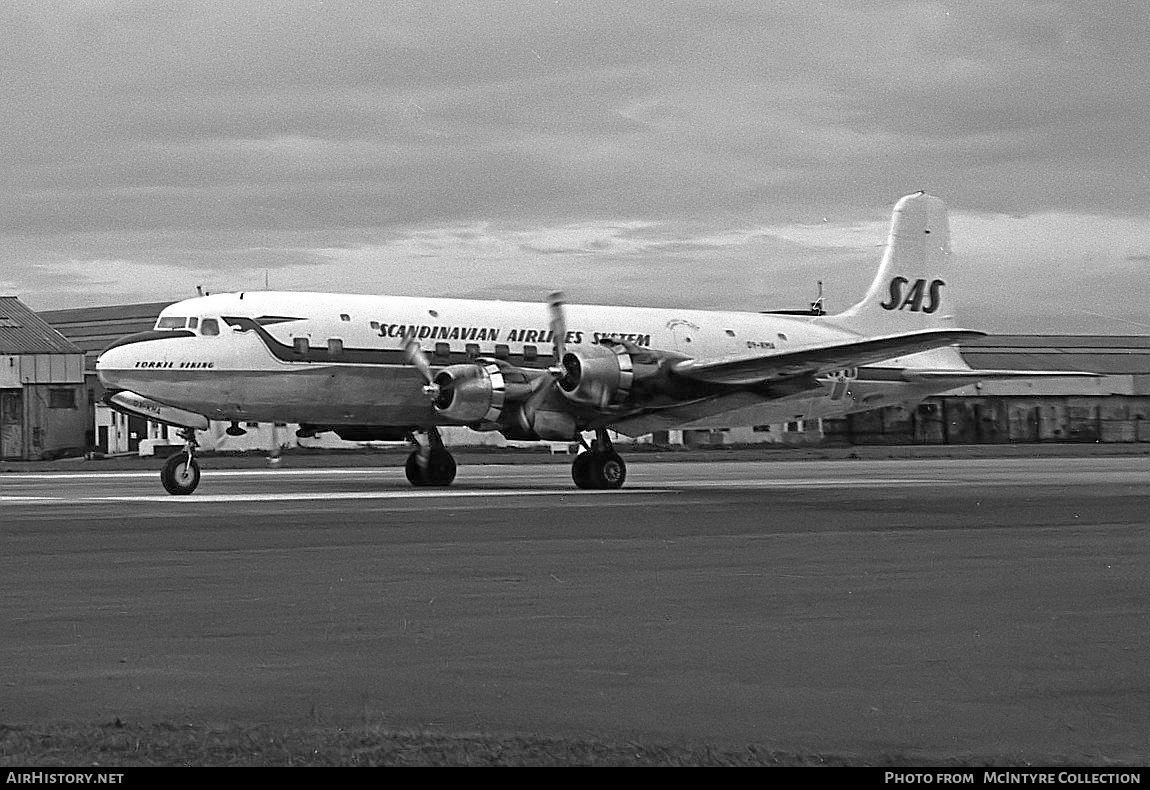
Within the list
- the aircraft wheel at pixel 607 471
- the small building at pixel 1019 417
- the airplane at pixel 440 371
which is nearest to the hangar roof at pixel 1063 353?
the small building at pixel 1019 417

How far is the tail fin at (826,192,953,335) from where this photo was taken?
1630 inches

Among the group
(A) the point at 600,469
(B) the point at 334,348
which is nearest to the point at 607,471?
(A) the point at 600,469

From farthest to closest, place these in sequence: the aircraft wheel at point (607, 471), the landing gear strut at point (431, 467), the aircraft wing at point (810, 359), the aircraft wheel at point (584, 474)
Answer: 1. the landing gear strut at point (431, 467)
2. the aircraft wheel at point (584, 474)
3. the aircraft wheel at point (607, 471)
4. the aircraft wing at point (810, 359)

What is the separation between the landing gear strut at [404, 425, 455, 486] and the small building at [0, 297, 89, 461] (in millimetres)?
34294

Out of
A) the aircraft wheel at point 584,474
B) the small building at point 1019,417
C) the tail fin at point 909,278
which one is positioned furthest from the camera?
the small building at point 1019,417

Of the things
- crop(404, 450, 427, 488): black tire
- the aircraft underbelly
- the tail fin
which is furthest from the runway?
the tail fin

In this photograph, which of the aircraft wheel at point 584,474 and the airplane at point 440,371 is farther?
the aircraft wheel at point 584,474

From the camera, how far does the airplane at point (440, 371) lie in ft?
102

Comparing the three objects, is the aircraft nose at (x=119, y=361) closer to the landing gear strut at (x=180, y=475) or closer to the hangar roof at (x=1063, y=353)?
the landing gear strut at (x=180, y=475)

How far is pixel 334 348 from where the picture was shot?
106ft

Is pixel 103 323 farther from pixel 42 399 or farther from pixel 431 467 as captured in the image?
pixel 431 467

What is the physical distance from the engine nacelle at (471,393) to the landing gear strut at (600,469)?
87.7 inches

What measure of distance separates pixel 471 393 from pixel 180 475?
19.7 feet

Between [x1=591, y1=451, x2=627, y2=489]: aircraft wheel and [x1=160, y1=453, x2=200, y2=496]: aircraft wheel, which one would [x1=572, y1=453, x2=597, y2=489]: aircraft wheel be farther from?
[x1=160, y1=453, x2=200, y2=496]: aircraft wheel
